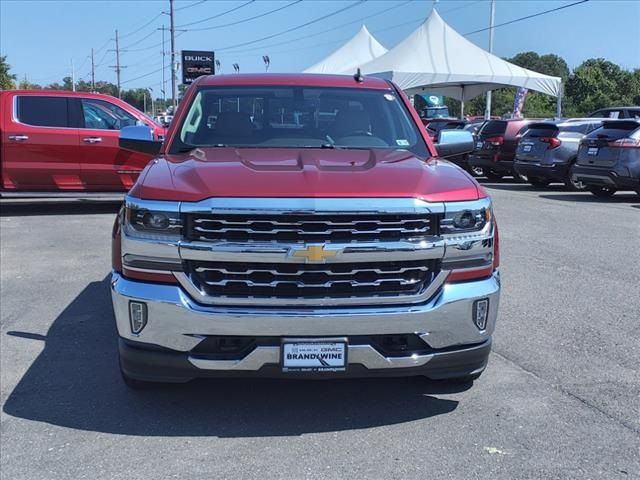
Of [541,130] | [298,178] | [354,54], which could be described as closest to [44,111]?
[298,178]

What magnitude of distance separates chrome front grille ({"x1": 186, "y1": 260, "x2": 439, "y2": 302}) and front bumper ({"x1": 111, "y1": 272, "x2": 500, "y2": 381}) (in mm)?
81

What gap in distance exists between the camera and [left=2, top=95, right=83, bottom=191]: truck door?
11.4 meters

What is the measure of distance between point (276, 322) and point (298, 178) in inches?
30.0

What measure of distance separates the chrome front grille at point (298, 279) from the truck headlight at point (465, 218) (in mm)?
230

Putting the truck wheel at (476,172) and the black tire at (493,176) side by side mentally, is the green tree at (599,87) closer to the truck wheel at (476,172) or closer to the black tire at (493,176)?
the truck wheel at (476,172)

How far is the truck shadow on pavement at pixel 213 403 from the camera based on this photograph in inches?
155

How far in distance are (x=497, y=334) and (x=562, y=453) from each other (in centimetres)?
198

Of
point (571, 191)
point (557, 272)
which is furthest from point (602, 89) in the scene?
point (557, 272)

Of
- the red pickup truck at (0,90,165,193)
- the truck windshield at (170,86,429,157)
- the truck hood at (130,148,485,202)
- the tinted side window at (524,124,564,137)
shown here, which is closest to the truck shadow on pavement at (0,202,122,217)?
the red pickup truck at (0,90,165,193)

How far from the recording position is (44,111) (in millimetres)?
11609

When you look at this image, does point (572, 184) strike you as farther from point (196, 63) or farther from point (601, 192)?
point (196, 63)

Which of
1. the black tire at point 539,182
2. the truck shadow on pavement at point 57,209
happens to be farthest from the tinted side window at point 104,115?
the black tire at point 539,182

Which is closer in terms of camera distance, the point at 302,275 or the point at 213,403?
the point at 302,275

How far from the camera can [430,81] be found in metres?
28.8
